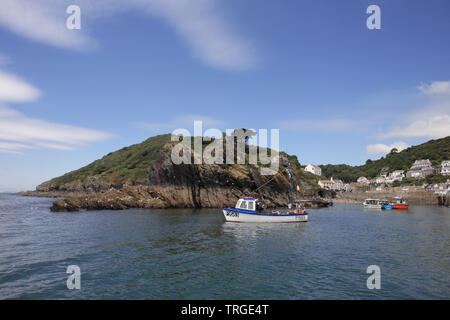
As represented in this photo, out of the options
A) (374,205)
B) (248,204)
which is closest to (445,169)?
(374,205)

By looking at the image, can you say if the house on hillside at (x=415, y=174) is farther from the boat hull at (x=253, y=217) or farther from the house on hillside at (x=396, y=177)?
the boat hull at (x=253, y=217)

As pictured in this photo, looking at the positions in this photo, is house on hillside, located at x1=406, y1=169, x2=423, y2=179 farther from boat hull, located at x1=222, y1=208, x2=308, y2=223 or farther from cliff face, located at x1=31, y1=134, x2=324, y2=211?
boat hull, located at x1=222, y1=208, x2=308, y2=223

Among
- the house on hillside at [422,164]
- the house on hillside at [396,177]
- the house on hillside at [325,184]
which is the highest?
the house on hillside at [422,164]

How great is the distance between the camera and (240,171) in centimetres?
8138

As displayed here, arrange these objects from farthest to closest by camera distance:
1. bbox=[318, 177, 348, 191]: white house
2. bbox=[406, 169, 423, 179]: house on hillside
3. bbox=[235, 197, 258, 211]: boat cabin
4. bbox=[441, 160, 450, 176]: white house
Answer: bbox=[318, 177, 348, 191]: white house → bbox=[406, 169, 423, 179]: house on hillside → bbox=[441, 160, 450, 176]: white house → bbox=[235, 197, 258, 211]: boat cabin

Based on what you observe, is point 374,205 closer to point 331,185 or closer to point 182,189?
point 182,189

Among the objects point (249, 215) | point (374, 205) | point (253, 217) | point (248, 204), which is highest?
point (248, 204)

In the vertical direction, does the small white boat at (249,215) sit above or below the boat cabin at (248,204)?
below

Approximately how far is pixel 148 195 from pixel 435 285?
6638 cm

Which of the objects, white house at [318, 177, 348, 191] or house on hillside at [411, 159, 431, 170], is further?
white house at [318, 177, 348, 191]

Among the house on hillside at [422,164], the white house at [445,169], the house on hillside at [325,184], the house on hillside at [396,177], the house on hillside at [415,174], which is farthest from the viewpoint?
the house on hillside at [396,177]

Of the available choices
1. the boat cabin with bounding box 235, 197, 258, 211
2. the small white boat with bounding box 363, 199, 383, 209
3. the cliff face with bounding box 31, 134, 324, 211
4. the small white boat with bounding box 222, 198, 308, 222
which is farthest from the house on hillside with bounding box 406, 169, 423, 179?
the boat cabin with bounding box 235, 197, 258, 211

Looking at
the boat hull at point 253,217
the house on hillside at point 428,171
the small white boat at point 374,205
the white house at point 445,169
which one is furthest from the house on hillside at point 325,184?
the boat hull at point 253,217
